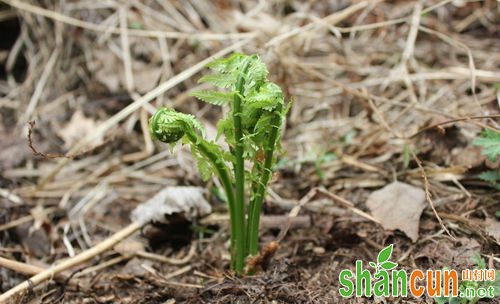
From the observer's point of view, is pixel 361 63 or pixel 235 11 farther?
pixel 235 11

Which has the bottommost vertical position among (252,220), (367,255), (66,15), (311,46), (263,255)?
(367,255)

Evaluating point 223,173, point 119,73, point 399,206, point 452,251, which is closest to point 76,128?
point 119,73

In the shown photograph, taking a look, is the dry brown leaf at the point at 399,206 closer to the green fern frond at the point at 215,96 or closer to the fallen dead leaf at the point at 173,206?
the fallen dead leaf at the point at 173,206

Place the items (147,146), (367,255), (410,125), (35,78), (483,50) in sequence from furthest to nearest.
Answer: (35,78) → (483,50) → (147,146) → (410,125) → (367,255)

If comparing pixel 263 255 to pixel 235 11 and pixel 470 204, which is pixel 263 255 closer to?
pixel 470 204

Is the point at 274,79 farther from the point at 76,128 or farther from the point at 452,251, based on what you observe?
the point at 452,251

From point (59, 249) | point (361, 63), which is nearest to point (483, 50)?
point (361, 63)

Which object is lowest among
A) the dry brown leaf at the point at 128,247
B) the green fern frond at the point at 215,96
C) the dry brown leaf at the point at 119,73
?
the dry brown leaf at the point at 128,247

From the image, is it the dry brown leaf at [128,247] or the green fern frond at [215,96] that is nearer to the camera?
the green fern frond at [215,96]

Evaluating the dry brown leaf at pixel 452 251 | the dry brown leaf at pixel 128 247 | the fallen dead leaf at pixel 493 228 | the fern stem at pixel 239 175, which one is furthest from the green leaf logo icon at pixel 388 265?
the dry brown leaf at pixel 128 247
